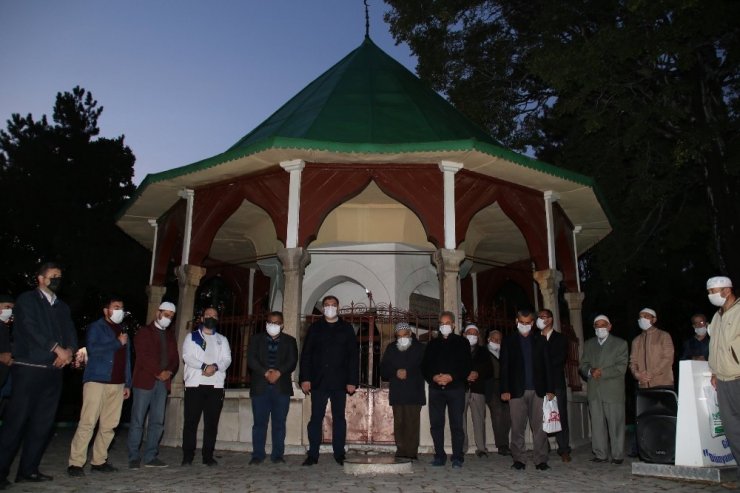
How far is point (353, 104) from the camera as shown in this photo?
10.8 m

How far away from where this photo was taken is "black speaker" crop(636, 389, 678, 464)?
6.06 metres

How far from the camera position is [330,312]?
7.29 m

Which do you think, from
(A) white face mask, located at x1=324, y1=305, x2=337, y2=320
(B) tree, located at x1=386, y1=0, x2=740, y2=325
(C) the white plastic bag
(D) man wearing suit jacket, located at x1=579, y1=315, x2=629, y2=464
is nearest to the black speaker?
(C) the white plastic bag

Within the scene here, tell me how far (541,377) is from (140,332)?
4285 millimetres

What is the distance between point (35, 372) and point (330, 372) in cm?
292

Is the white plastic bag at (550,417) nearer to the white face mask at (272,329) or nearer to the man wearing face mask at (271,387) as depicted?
the man wearing face mask at (271,387)

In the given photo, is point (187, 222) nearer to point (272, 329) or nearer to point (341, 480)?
point (272, 329)

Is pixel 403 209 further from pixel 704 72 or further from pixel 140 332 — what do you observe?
pixel 704 72

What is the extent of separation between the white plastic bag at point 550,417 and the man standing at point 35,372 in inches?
182

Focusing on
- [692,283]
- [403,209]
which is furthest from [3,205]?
[692,283]

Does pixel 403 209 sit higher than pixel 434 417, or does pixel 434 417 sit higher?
pixel 403 209

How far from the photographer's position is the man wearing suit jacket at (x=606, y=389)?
7.29 metres

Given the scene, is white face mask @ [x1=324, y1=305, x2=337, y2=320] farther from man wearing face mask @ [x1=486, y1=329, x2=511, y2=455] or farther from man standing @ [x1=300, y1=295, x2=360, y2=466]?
man wearing face mask @ [x1=486, y1=329, x2=511, y2=455]

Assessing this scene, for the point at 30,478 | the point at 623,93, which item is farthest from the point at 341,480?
the point at 623,93
